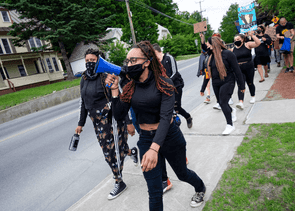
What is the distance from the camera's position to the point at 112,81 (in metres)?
2.15

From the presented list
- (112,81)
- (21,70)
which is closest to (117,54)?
(21,70)

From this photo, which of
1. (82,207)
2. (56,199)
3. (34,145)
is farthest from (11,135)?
(82,207)

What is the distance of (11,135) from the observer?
7.64 m

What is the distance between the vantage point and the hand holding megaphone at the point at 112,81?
214cm

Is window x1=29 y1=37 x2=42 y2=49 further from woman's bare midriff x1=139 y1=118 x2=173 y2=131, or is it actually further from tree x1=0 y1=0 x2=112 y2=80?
woman's bare midriff x1=139 y1=118 x2=173 y2=131

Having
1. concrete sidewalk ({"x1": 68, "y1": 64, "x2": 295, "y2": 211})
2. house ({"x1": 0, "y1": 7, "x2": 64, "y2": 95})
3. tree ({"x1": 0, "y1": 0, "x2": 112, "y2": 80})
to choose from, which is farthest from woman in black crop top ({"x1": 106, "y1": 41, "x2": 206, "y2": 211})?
house ({"x1": 0, "y1": 7, "x2": 64, "y2": 95})

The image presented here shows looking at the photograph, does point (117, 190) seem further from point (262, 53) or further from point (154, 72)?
point (262, 53)

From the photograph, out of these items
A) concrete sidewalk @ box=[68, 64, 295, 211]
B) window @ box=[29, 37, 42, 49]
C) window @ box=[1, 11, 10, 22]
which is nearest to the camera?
concrete sidewalk @ box=[68, 64, 295, 211]

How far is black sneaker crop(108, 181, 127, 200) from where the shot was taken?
302cm

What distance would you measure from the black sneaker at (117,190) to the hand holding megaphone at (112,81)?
67.4 inches

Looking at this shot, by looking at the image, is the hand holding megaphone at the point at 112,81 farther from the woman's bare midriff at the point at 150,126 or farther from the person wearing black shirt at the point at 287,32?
the person wearing black shirt at the point at 287,32

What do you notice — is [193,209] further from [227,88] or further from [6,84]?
[6,84]

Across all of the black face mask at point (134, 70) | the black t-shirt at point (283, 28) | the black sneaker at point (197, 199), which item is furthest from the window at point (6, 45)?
the black sneaker at point (197, 199)

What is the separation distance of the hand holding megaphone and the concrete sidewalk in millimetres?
1680
